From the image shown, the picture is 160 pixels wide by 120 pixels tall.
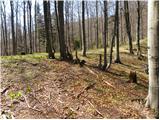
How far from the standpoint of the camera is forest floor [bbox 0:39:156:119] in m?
7.05

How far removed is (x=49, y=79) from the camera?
9.04 m

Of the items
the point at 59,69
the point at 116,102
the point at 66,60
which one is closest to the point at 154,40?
the point at 116,102

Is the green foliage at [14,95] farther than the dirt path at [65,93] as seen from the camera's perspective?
Yes

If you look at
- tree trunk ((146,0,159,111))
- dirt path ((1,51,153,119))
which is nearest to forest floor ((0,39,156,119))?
dirt path ((1,51,153,119))

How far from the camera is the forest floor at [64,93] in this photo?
277 inches

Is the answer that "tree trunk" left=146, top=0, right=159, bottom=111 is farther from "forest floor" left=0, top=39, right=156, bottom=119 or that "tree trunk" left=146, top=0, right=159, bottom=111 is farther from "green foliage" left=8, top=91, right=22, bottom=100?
"green foliage" left=8, top=91, right=22, bottom=100

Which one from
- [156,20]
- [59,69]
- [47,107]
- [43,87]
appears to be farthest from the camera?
[59,69]

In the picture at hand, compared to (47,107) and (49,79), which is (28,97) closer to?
(47,107)

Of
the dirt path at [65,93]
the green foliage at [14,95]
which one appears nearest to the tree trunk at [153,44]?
the dirt path at [65,93]

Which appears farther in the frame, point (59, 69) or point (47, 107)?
point (59, 69)

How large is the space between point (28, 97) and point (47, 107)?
2.44 ft

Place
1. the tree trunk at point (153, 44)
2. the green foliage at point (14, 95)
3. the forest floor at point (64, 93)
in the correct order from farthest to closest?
the green foliage at point (14, 95)
the forest floor at point (64, 93)
the tree trunk at point (153, 44)

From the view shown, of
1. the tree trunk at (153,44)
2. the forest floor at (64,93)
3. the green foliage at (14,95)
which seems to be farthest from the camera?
the green foliage at (14,95)

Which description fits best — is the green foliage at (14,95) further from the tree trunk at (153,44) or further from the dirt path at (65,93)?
the tree trunk at (153,44)
